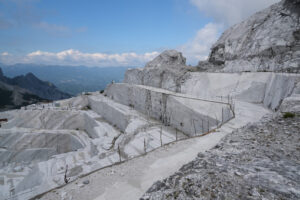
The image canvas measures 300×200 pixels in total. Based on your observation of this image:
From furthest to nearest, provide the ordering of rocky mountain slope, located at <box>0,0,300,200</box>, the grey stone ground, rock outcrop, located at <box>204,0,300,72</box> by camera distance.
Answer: rock outcrop, located at <box>204,0,300,72</box>
rocky mountain slope, located at <box>0,0,300,200</box>
the grey stone ground

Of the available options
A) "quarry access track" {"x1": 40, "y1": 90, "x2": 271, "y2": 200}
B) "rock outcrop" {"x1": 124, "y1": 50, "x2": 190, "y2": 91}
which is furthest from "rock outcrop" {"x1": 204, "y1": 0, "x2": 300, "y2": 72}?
"quarry access track" {"x1": 40, "y1": 90, "x2": 271, "y2": 200}

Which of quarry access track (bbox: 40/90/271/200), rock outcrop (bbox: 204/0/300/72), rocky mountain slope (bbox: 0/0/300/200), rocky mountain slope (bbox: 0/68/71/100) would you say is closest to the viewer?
rocky mountain slope (bbox: 0/0/300/200)

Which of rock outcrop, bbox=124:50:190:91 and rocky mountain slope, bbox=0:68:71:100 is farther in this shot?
rocky mountain slope, bbox=0:68:71:100

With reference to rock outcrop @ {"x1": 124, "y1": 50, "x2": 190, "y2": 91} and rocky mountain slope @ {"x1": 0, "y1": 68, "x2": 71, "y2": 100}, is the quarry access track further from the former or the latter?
rocky mountain slope @ {"x1": 0, "y1": 68, "x2": 71, "y2": 100}

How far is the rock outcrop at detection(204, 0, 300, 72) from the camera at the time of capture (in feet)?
40.2

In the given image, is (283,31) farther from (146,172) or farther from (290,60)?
(146,172)

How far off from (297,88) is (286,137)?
249 inches

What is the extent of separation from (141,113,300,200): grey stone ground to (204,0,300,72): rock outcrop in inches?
408

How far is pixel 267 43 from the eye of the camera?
1366 centimetres

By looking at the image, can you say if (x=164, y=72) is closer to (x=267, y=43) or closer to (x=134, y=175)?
(x=267, y=43)

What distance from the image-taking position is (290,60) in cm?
1166

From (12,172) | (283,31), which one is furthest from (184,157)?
(12,172)

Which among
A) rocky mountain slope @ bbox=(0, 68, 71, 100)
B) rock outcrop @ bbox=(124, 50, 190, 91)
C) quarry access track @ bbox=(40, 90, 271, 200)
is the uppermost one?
rock outcrop @ bbox=(124, 50, 190, 91)

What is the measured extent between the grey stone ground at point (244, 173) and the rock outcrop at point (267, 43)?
10359mm
